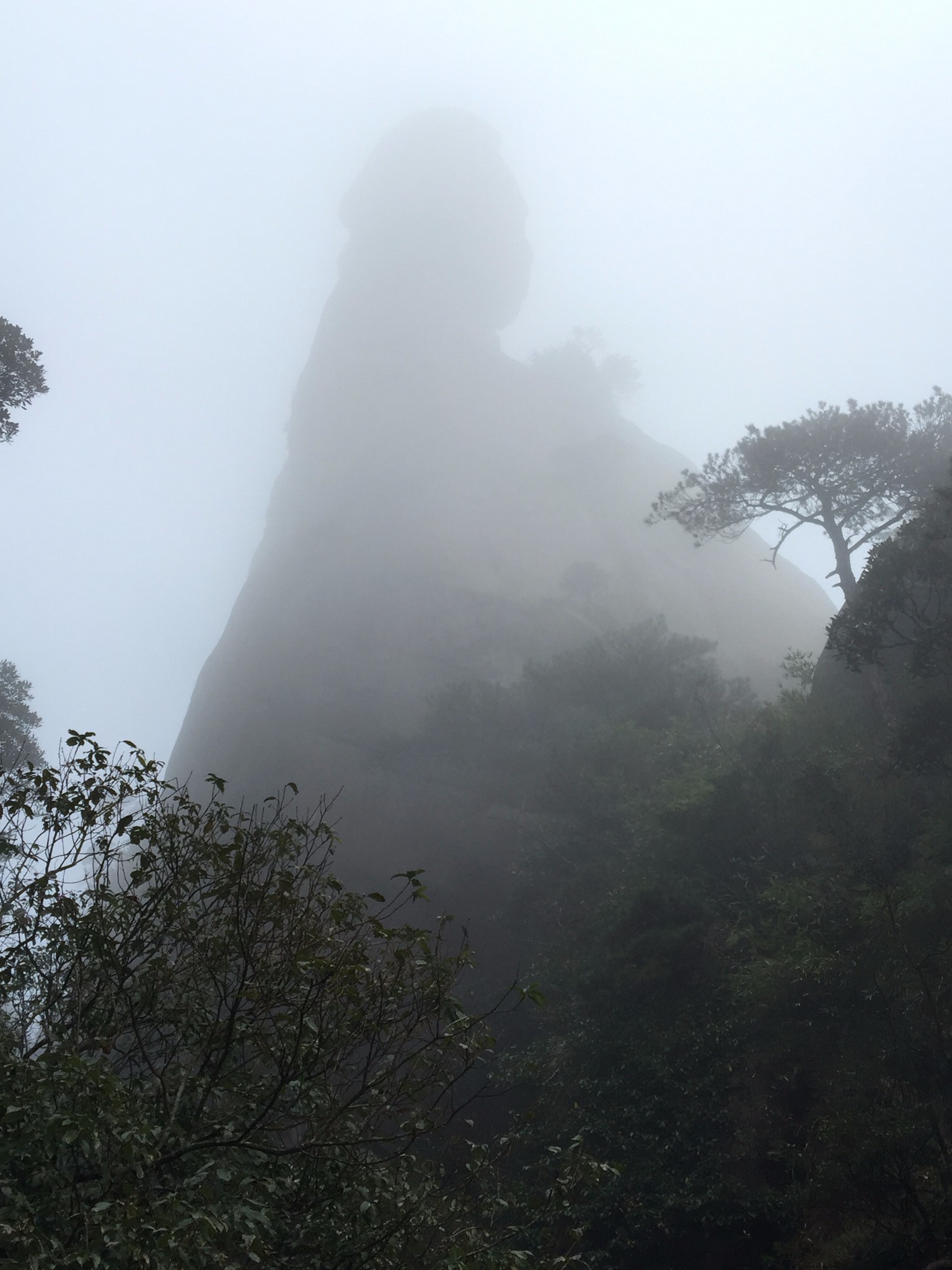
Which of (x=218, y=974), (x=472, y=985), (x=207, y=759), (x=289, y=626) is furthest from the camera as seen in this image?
(x=289, y=626)

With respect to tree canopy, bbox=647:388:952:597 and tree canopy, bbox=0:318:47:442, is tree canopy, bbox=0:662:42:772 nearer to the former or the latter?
tree canopy, bbox=0:318:47:442

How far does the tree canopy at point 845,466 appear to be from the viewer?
27.6 metres

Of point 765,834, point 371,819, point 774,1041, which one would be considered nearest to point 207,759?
point 371,819

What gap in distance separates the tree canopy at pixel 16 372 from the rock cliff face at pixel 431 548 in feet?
70.8

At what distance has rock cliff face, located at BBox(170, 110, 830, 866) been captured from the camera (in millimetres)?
41281

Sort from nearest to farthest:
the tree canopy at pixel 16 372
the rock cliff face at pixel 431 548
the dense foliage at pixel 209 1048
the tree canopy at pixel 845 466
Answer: the dense foliage at pixel 209 1048 → the tree canopy at pixel 16 372 → the tree canopy at pixel 845 466 → the rock cliff face at pixel 431 548

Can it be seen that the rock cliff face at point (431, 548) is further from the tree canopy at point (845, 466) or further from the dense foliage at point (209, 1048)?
the dense foliage at point (209, 1048)

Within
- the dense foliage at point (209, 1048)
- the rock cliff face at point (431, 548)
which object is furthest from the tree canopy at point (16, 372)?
the rock cliff face at point (431, 548)

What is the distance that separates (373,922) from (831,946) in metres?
13.0

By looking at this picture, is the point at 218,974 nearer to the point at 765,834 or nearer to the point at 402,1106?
the point at 402,1106

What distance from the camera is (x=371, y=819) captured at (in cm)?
3559

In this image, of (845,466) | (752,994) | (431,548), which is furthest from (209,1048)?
(431,548)

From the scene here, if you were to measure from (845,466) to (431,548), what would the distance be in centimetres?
2613

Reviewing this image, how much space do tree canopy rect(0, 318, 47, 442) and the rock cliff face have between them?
21.6m
